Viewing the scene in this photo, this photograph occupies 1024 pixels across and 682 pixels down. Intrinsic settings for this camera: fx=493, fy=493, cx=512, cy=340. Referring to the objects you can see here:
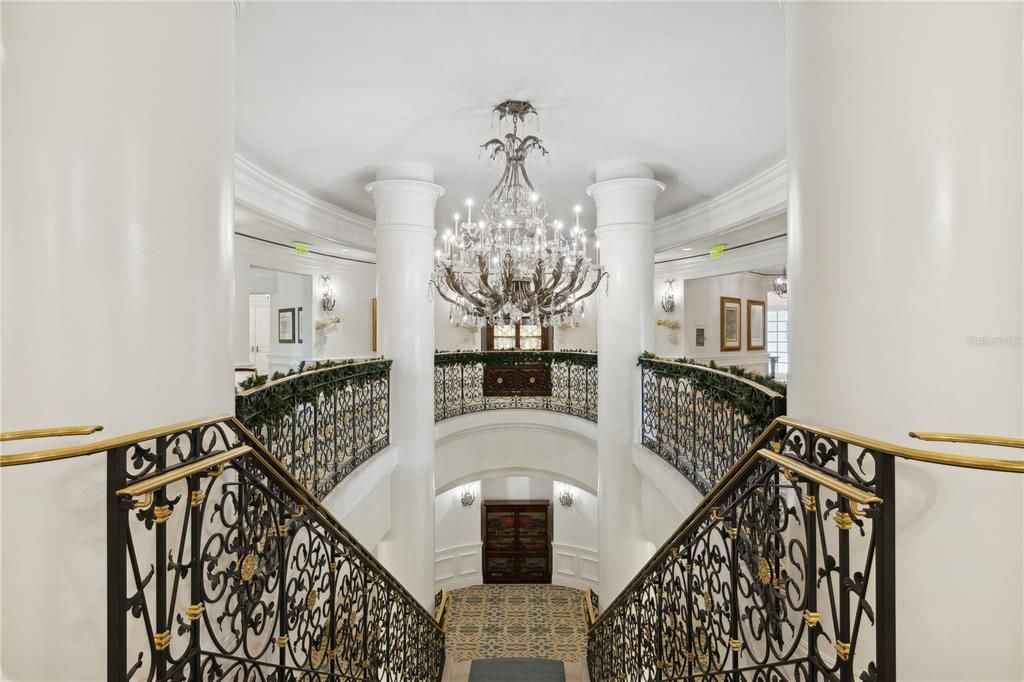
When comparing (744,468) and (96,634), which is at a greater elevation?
(744,468)

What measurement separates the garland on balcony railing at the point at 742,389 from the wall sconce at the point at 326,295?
747cm

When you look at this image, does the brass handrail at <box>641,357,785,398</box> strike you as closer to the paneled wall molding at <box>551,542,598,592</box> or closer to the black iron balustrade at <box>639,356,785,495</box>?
the black iron balustrade at <box>639,356,785,495</box>

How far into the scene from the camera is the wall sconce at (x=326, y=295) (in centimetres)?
1023

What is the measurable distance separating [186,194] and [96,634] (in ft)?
Answer: 4.90

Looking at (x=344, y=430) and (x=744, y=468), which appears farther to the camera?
(x=344, y=430)

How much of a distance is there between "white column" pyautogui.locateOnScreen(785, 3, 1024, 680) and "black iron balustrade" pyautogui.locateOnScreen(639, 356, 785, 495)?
1.64 metres

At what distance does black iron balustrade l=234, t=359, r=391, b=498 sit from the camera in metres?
3.40

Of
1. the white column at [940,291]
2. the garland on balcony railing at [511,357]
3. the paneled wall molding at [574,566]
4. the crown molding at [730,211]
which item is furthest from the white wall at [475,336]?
the white column at [940,291]

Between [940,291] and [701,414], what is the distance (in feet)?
12.1

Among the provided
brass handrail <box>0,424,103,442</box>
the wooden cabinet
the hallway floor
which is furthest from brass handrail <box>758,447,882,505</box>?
the wooden cabinet

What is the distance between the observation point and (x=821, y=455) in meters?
1.59

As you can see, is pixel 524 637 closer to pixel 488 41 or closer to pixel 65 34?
pixel 488 41

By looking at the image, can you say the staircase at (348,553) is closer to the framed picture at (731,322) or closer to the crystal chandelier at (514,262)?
the crystal chandelier at (514,262)

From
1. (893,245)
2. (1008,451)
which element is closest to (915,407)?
(1008,451)
